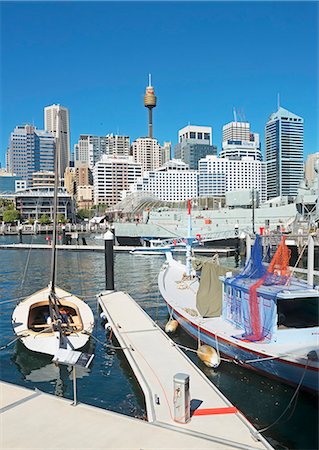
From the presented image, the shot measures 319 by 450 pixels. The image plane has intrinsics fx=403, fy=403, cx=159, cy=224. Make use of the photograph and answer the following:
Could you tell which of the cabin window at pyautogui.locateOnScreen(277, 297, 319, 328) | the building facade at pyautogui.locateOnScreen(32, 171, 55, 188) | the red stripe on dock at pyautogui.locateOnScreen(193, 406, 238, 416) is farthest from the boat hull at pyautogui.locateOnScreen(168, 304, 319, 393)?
the building facade at pyautogui.locateOnScreen(32, 171, 55, 188)

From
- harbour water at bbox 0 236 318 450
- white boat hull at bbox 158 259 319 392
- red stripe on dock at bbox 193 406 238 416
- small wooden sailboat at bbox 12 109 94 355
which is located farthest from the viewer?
small wooden sailboat at bbox 12 109 94 355

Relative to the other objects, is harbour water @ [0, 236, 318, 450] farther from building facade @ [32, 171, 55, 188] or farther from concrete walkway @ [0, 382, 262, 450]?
building facade @ [32, 171, 55, 188]

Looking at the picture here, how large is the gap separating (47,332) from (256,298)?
851 cm

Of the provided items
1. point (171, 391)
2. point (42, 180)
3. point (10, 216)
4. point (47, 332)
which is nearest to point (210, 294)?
point (47, 332)

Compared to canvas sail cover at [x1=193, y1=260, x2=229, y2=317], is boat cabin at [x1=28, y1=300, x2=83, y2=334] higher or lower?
lower

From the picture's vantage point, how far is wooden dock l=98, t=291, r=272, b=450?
28.3 ft

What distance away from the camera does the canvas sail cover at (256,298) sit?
1413 cm

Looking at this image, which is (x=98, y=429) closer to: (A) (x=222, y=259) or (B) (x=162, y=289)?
(B) (x=162, y=289)

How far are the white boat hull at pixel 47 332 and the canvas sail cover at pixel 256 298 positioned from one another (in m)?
6.21

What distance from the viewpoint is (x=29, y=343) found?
52.3ft

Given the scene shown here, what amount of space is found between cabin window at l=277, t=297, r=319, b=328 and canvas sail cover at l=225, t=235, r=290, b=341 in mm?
740

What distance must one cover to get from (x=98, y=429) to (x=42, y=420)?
4.56 feet

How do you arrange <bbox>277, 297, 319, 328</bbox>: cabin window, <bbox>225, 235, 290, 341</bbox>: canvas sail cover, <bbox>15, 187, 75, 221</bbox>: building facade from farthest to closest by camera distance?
1. <bbox>15, 187, 75, 221</bbox>: building facade
2. <bbox>277, 297, 319, 328</bbox>: cabin window
3. <bbox>225, 235, 290, 341</bbox>: canvas sail cover

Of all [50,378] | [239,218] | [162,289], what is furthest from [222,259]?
[50,378]
